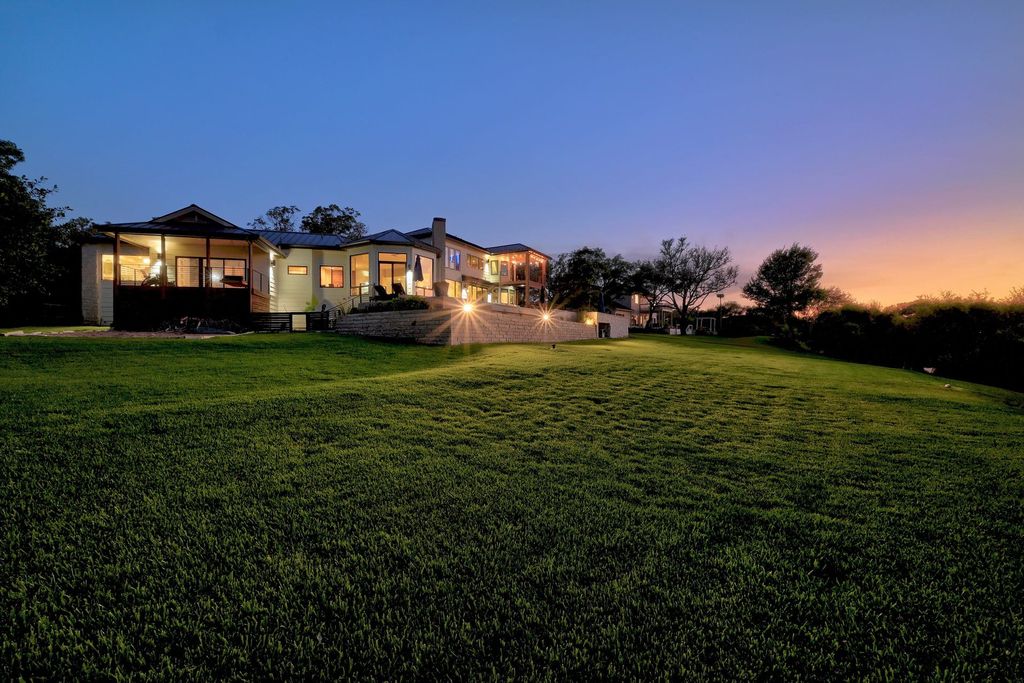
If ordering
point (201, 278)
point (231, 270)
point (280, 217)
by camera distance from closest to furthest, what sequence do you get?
1. point (201, 278)
2. point (231, 270)
3. point (280, 217)

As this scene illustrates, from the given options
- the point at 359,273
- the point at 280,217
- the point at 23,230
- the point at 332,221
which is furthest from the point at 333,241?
the point at 280,217

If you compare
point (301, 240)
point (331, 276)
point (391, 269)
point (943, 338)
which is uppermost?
point (301, 240)

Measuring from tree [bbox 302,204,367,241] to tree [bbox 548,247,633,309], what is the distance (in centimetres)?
2352

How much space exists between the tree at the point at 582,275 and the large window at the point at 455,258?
14311mm

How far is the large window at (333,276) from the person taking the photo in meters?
22.6

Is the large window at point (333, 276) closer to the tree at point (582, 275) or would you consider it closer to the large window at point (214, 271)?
the large window at point (214, 271)

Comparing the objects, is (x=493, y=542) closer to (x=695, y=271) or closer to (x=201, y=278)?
(x=201, y=278)

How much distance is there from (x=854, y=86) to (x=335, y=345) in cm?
2008

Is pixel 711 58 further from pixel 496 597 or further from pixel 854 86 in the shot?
pixel 496 597

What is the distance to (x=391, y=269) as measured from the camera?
21984 millimetres

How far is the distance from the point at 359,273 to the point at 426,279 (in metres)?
3.94

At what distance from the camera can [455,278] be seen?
89.0 feet

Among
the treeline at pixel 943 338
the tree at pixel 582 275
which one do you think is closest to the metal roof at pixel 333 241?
the tree at pixel 582 275

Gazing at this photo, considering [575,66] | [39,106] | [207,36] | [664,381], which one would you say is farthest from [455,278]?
[39,106]
